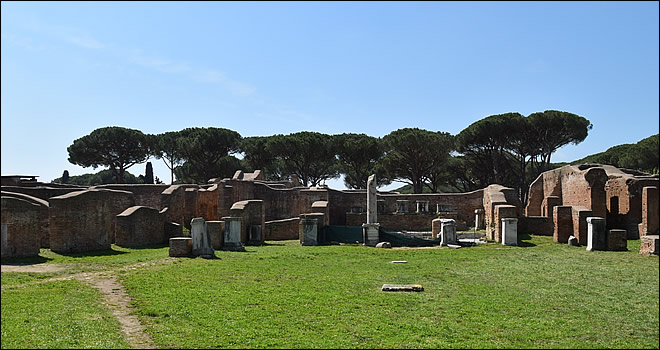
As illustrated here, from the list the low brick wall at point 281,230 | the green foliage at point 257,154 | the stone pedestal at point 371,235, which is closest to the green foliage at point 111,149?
the green foliage at point 257,154

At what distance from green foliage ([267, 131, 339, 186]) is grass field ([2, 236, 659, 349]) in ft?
123

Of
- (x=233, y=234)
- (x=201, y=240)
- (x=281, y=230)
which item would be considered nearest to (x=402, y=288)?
(x=201, y=240)

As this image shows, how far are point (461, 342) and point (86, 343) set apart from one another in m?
4.51

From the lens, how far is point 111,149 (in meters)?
49.2

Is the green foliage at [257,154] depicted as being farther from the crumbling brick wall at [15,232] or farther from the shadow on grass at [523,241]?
the crumbling brick wall at [15,232]

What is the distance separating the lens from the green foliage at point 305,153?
5266 centimetres

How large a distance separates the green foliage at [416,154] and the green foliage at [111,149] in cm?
2332

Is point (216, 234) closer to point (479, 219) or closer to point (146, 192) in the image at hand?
point (146, 192)

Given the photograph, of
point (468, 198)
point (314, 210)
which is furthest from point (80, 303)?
point (468, 198)

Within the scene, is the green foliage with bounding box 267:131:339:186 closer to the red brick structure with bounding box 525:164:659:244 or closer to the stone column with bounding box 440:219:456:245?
the red brick structure with bounding box 525:164:659:244

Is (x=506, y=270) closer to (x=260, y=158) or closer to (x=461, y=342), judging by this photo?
(x=461, y=342)

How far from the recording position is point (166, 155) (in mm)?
54438

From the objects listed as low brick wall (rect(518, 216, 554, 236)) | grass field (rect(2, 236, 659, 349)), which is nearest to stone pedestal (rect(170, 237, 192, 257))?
grass field (rect(2, 236, 659, 349))

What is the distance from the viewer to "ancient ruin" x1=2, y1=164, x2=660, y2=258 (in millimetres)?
16484
